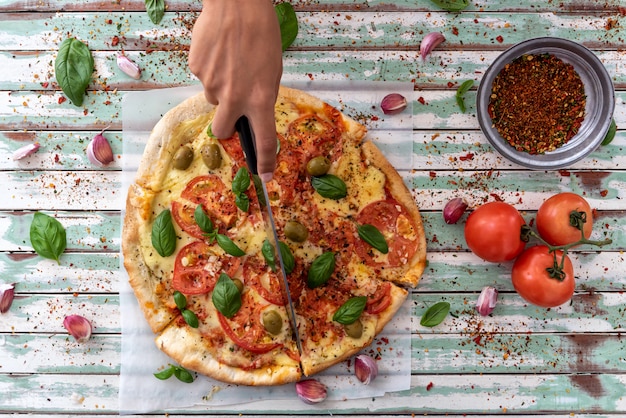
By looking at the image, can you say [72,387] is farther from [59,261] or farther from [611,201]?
[611,201]

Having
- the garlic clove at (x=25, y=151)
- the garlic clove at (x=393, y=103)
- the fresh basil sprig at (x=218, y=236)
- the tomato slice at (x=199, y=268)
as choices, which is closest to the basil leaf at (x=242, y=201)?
the fresh basil sprig at (x=218, y=236)

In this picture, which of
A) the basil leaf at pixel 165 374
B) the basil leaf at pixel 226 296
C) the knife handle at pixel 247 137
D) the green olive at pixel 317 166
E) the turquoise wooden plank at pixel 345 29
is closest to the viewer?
the knife handle at pixel 247 137

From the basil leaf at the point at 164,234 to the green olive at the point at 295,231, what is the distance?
2.03ft

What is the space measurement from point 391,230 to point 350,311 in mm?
520

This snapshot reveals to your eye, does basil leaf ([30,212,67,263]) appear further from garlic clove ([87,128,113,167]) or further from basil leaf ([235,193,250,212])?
basil leaf ([235,193,250,212])

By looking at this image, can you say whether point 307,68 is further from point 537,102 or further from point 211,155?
point 537,102

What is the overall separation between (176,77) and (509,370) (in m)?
2.68

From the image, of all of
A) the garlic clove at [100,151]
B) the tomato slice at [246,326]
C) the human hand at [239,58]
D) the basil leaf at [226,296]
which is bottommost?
the tomato slice at [246,326]

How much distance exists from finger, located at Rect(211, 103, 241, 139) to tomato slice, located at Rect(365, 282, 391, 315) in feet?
5.36

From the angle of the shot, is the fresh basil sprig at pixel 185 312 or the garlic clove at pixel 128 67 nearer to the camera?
the fresh basil sprig at pixel 185 312

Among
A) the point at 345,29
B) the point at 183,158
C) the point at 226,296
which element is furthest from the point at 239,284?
the point at 345,29

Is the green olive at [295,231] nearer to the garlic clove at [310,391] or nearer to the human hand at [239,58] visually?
the garlic clove at [310,391]

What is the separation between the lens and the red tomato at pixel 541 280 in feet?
9.60

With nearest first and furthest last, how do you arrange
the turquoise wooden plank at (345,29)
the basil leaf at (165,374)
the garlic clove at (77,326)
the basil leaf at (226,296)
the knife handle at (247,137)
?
1. the knife handle at (247,137)
2. the basil leaf at (226,296)
3. the basil leaf at (165,374)
4. the garlic clove at (77,326)
5. the turquoise wooden plank at (345,29)
